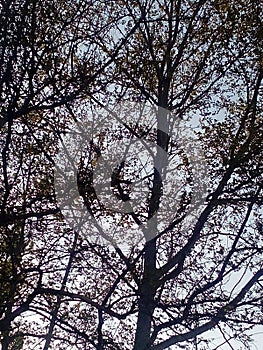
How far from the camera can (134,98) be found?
5.84 metres

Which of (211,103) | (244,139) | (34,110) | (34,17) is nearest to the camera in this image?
(34,17)

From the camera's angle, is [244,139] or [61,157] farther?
[244,139]

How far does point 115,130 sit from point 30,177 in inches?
45.4

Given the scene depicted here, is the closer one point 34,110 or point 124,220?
point 34,110

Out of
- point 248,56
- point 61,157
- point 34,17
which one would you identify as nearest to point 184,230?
point 61,157

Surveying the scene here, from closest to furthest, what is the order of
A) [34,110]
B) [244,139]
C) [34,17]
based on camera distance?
[34,17] → [34,110] → [244,139]

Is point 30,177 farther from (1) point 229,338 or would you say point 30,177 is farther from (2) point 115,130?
(1) point 229,338

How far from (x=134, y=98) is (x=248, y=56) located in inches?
57.8

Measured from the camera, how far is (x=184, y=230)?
5.65 m

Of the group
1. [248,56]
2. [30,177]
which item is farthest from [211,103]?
[30,177]

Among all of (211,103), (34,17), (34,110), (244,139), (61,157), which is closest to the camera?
(34,17)

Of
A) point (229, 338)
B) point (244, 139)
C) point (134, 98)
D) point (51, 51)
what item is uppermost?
point (134, 98)

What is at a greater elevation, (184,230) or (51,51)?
(51,51)

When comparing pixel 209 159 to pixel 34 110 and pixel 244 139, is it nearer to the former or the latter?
pixel 244 139
